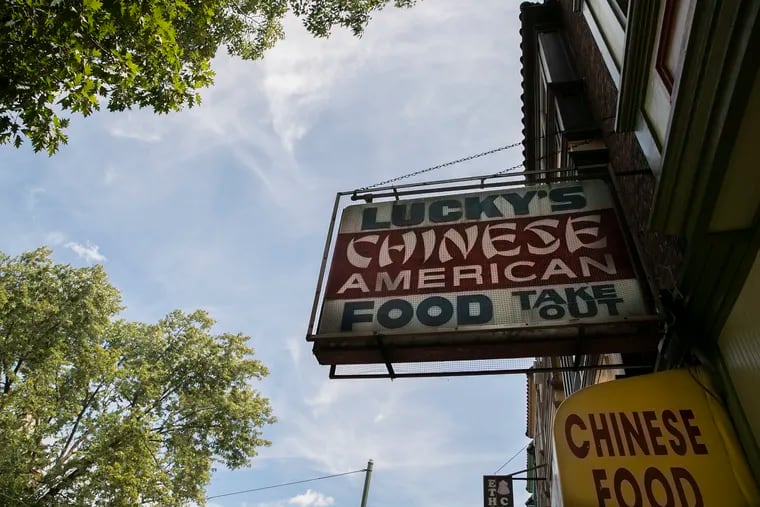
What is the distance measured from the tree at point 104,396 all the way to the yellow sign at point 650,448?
13385 millimetres

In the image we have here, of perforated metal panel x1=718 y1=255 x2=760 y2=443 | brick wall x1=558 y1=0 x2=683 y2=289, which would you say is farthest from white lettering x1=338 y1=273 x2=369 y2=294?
perforated metal panel x1=718 y1=255 x2=760 y2=443

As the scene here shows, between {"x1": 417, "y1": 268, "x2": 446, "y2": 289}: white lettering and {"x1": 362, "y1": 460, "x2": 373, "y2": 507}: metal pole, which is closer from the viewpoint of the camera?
{"x1": 417, "y1": 268, "x2": 446, "y2": 289}: white lettering

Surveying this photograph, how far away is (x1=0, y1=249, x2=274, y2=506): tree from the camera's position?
1345 cm

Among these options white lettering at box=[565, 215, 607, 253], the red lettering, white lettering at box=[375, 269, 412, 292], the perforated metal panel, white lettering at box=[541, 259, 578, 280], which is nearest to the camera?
the perforated metal panel

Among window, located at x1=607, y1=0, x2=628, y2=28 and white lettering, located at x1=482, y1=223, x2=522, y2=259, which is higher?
window, located at x1=607, y1=0, x2=628, y2=28

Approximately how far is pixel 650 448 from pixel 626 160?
11.4 ft

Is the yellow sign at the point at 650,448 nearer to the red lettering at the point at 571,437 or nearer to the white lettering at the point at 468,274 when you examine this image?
the red lettering at the point at 571,437

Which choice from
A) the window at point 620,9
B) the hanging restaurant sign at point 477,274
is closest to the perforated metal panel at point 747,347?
the hanging restaurant sign at point 477,274

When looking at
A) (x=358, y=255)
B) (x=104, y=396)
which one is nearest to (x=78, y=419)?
(x=104, y=396)

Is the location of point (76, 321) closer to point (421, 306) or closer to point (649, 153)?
point (421, 306)

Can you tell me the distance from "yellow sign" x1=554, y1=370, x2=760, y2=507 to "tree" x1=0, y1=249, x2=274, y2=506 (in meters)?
13.4

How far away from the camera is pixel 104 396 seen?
16.3 meters

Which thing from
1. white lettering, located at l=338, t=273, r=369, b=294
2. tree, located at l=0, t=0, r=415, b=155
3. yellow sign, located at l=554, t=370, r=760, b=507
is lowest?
yellow sign, located at l=554, t=370, r=760, b=507

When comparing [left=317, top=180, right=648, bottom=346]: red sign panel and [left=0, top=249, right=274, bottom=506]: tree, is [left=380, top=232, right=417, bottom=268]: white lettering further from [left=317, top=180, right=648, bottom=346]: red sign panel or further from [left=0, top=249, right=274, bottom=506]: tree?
[left=0, top=249, right=274, bottom=506]: tree
